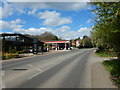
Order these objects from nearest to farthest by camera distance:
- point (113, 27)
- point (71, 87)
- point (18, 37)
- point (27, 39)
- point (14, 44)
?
point (113, 27)
point (71, 87)
point (14, 44)
point (18, 37)
point (27, 39)

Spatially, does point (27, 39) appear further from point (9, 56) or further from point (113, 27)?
point (113, 27)

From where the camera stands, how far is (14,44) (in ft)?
136

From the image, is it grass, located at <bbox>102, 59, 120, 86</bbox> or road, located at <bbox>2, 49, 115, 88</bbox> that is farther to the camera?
grass, located at <bbox>102, 59, 120, 86</bbox>

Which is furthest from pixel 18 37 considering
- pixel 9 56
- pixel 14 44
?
pixel 9 56

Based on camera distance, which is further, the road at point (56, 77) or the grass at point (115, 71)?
the grass at point (115, 71)

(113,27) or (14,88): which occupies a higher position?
(113,27)

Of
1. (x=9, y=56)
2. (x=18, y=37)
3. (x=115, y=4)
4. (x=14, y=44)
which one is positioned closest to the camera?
(x=115, y=4)

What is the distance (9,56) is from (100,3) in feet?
84.0

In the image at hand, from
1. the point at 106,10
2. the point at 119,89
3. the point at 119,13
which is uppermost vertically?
the point at 106,10

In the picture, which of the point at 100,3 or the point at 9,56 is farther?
the point at 9,56

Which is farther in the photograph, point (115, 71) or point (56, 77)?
point (115, 71)

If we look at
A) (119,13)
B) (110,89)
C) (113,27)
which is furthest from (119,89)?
(119,13)

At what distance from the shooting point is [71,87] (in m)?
6.55

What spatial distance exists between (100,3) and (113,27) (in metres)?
1.23
